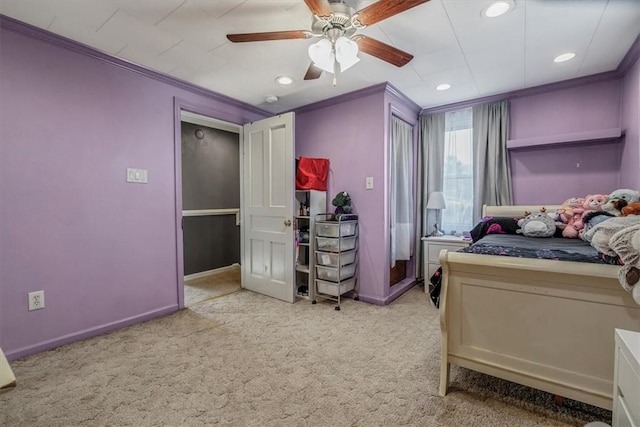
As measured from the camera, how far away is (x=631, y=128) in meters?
2.42

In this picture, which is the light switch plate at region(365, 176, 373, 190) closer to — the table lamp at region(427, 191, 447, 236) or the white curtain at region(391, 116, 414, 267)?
the white curtain at region(391, 116, 414, 267)

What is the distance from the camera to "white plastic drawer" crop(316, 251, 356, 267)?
2977 mm

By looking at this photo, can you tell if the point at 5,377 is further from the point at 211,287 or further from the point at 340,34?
the point at 211,287

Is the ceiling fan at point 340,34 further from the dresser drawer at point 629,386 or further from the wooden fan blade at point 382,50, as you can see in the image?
the dresser drawer at point 629,386

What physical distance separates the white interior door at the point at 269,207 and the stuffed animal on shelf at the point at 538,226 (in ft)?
7.23

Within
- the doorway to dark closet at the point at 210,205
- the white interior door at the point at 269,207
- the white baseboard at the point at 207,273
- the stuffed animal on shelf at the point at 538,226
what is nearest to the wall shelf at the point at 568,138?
the stuffed animal on shelf at the point at 538,226

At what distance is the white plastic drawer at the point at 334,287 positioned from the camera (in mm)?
2973

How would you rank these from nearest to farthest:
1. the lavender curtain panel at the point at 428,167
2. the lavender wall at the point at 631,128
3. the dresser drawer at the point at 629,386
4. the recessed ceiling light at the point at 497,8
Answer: the dresser drawer at the point at 629,386 < the recessed ceiling light at the point at 497,8 < the lavender wall at the point at 631,128 < the lavender curtain panel at the point at 428,167

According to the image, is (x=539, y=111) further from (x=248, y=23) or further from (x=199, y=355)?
(x=199, y=355)

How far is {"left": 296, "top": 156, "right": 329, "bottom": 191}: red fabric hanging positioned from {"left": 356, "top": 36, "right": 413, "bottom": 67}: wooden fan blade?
158cm

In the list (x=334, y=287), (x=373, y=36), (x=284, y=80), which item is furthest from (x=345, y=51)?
(x=334, y=287)

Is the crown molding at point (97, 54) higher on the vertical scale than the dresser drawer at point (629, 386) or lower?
higher

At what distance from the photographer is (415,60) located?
2.45 metres

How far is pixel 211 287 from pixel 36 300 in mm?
1820
